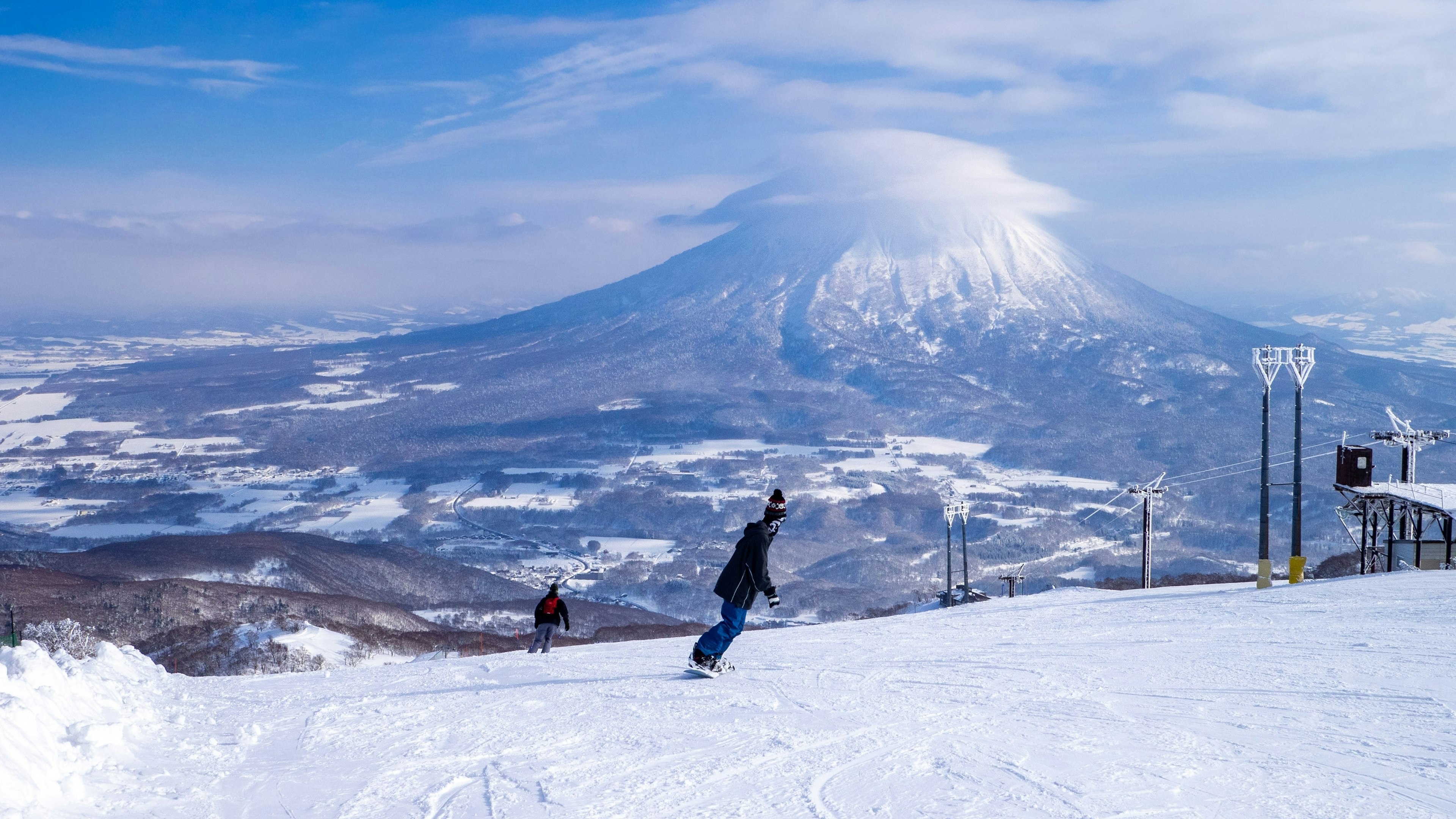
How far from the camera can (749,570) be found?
27.3 feet

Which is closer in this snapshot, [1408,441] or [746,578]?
[746,578]

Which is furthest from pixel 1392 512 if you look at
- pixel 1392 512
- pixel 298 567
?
pixel 298 567

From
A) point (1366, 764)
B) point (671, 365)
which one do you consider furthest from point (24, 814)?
point (671, 365)

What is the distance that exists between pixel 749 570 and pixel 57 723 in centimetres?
448

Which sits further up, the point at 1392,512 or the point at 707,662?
the point at 707,662

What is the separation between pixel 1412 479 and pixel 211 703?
34.6 metres

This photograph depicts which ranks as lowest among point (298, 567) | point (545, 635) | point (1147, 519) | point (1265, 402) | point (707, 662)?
point (298, 567)

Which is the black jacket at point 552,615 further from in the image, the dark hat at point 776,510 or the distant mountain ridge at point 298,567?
the distant mountain ridge at point 298,567

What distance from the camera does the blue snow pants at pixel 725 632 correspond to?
8344 millimetres

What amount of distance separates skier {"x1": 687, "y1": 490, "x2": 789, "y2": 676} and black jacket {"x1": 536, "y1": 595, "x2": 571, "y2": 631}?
469cm

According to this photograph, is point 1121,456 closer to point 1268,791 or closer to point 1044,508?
point 1044,508

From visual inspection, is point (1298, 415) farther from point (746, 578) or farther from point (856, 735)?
point (856, 735)

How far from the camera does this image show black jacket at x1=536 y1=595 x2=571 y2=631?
12906 millimetres

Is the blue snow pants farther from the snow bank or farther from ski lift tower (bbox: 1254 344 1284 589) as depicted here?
ski lift tower (bbox: 1254 344 1284 589)
